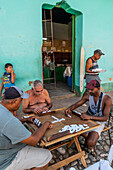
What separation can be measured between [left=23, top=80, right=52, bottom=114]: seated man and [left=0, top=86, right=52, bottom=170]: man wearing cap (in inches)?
41.4

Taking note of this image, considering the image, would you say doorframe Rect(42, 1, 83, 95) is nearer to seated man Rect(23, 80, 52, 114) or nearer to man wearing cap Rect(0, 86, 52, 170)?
seated man Rect(23, 80, 52, 114)

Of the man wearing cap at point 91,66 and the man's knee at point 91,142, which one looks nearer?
the man's knee at point 91,142

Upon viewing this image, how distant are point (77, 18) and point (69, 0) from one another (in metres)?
0.89

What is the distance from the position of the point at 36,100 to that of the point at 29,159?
1.48m

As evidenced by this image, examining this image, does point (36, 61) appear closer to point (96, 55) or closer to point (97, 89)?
point (96, 55)

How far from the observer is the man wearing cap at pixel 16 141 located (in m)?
1.39

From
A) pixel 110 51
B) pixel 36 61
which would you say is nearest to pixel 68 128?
pixel 36 61

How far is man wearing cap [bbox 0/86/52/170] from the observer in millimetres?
1387

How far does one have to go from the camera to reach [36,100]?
300cm

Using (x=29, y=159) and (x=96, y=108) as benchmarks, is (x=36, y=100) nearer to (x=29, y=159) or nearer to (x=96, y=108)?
(x=96, y=108)

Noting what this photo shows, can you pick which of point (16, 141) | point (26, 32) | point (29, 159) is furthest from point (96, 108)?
point (26, 32)

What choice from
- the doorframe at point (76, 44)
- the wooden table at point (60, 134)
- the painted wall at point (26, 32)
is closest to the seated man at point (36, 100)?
the wooden table at point (60, 134)

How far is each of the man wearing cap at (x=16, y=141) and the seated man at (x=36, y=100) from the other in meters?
1.05

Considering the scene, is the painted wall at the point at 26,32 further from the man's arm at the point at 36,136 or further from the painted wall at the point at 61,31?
the painted wall at the point at 61,31
